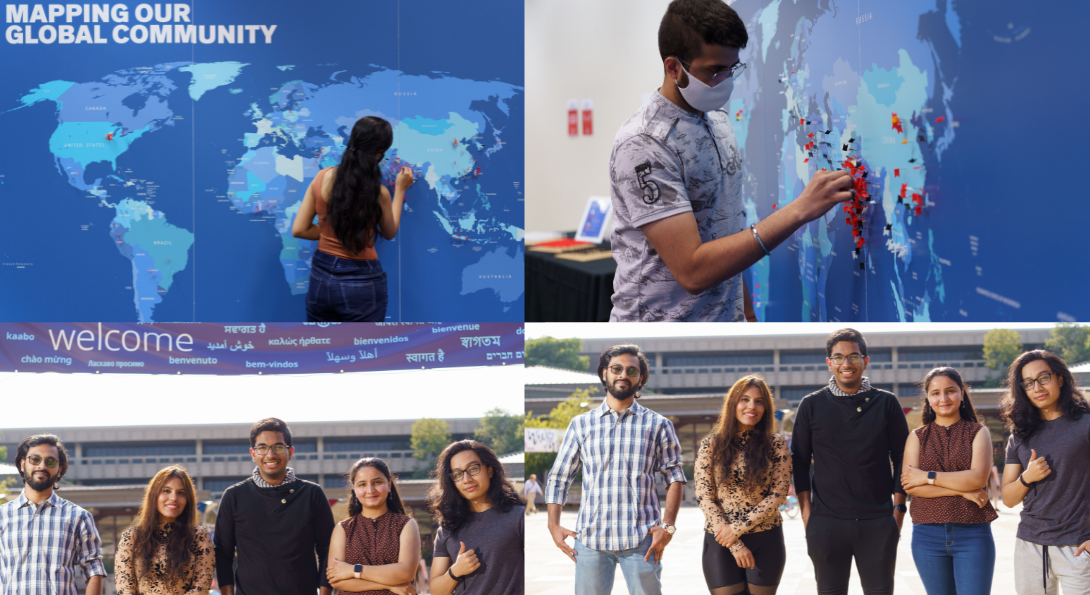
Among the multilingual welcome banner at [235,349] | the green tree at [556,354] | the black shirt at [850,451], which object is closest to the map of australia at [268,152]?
the multilingual welcome banner at [235,349]

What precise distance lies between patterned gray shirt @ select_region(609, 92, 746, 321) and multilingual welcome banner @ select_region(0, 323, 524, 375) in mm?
935

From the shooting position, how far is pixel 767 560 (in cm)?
282

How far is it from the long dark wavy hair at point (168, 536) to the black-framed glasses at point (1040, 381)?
2.89 m

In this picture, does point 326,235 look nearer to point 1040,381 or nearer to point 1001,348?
point 1001,348

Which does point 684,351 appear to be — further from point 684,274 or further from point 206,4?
point 206,4

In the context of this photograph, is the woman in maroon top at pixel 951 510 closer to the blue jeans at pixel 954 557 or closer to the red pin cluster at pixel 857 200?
the blue jeans at pixel 954 557

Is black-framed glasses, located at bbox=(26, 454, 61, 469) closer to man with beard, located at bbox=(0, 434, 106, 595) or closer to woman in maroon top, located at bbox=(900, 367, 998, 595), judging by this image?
man with beard, located at bbox=(0, 434, 106, 595)

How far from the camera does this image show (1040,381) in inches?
113

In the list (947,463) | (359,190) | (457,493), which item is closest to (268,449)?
(457,493)

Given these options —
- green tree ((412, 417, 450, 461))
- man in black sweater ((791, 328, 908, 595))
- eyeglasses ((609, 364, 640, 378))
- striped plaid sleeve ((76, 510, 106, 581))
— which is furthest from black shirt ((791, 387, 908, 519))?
striped plaid sleeve ((76, 510, 106, 581))

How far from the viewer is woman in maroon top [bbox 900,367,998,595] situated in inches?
109

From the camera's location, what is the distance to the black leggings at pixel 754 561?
2824mm

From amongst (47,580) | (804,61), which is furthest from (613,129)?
(47,580)

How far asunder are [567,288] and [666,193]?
3.50 m
